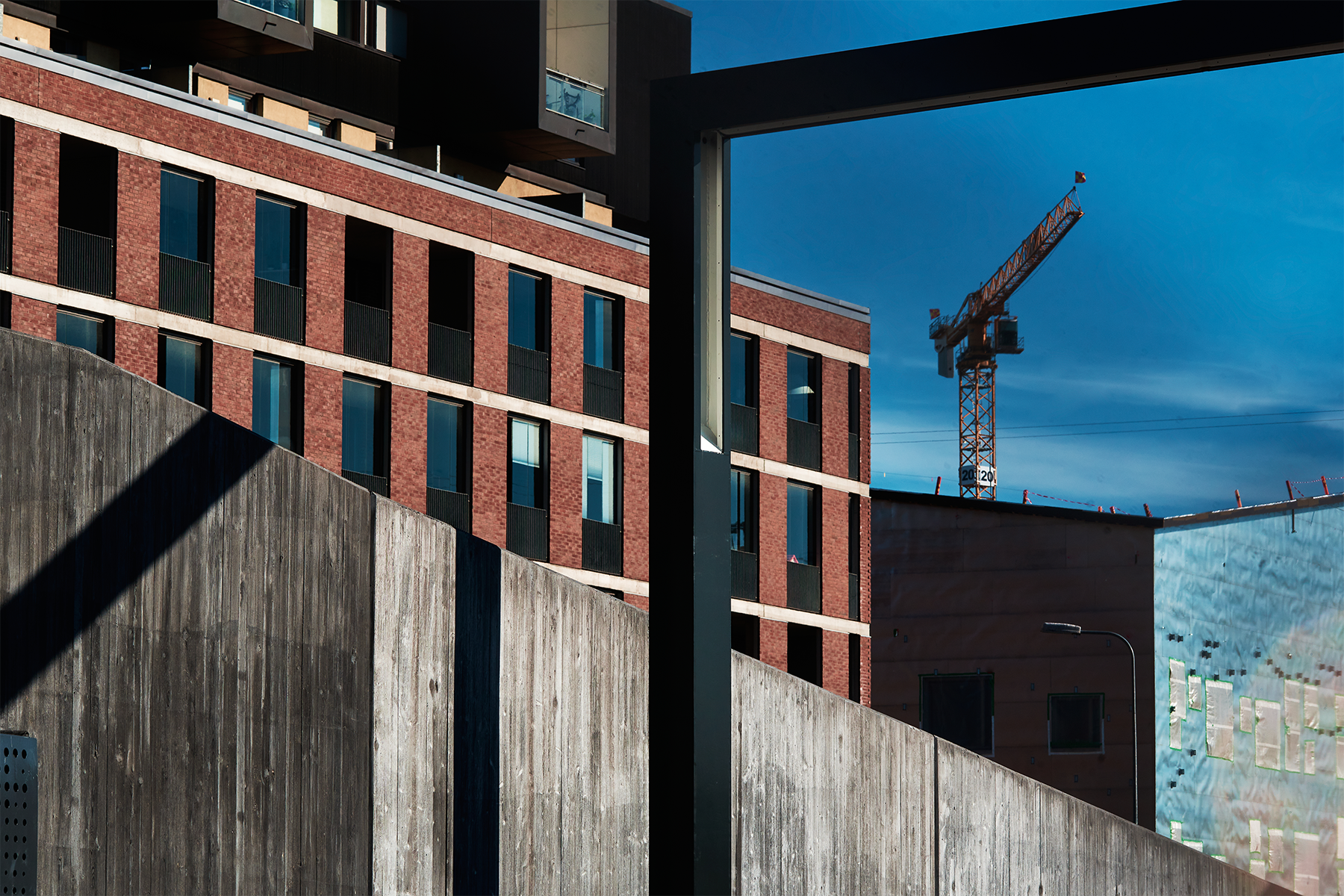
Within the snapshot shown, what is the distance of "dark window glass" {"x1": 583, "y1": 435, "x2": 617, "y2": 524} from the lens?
41.7 m

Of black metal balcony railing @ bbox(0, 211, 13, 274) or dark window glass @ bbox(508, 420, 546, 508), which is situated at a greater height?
black metal balcony railing @ bbox(0, 211, 13, 274)

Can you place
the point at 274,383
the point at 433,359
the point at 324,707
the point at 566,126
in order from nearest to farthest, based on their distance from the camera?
1. the point at 324,707
2. the point at 274,383
3. the point at 433,359
4. the point at 566,126

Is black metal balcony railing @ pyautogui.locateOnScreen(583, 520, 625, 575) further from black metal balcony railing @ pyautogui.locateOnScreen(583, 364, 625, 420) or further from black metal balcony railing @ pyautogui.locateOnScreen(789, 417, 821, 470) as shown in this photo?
black metal balcony railing @ pyautogui.locateOnScreen(789, 417, 821, 470)

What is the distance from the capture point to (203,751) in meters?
9.52

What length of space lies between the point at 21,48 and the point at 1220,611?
41.0 metres

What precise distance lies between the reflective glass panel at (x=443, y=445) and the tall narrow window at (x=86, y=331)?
7.70 metres

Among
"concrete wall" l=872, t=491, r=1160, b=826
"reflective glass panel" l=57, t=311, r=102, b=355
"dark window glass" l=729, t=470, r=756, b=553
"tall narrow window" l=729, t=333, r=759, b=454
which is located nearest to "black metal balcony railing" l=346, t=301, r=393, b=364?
"reflective glass panel" l=57, t=311, r=102, b=355

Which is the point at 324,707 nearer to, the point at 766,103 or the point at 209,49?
the point at 766,103

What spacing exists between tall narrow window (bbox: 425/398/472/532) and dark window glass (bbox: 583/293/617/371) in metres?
4.22

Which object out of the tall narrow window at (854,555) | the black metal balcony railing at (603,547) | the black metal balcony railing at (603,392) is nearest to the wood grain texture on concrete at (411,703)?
the black metal balcony railing at (603,547)

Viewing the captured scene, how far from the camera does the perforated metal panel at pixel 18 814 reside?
843 centimetres

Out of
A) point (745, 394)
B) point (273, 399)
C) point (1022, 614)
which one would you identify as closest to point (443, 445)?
point (273, 399)

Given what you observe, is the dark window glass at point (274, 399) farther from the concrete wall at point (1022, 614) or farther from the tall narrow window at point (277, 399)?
the concrete wall at point (1022, 614)

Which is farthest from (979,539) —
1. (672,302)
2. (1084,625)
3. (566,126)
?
(672,302)
